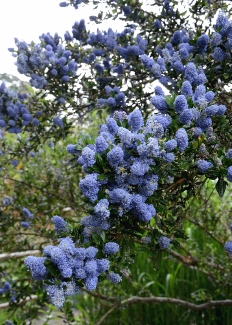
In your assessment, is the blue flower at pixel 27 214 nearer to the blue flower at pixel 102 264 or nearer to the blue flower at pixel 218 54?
the blue flower at pixel 218 54

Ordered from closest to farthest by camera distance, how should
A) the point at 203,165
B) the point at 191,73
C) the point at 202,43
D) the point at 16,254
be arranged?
the point at 203,165, the point at 191,73, the point at 202,43, the point at 16,254

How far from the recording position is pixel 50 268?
38.1 inches

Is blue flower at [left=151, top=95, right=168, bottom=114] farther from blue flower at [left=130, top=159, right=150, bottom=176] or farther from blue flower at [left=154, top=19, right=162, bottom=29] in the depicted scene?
blue flower at [left=154, top=19, right=162, bottom=29]

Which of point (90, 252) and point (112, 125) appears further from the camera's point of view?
point (112, 125)

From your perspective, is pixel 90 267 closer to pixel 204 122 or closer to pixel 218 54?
pixel 204 122

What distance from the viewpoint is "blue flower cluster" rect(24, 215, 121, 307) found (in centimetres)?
97

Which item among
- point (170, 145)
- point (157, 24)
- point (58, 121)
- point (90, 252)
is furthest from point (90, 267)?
point (157, 24)

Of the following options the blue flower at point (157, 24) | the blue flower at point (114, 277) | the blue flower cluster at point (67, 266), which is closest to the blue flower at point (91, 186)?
the blue flower cluster at point (67, 266)

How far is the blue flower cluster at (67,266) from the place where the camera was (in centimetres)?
97

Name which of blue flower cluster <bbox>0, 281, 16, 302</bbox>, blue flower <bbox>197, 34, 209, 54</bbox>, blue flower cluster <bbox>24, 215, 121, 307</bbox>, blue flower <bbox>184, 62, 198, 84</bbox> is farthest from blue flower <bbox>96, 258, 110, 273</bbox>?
blue flower cluster <bbox>0, 281, 16, 302</bbox>

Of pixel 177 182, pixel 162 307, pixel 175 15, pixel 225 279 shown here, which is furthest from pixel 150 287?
pixel 177 182

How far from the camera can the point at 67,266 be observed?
973mm

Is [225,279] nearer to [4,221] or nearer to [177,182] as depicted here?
[4,221]

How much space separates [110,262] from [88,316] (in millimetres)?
3418
